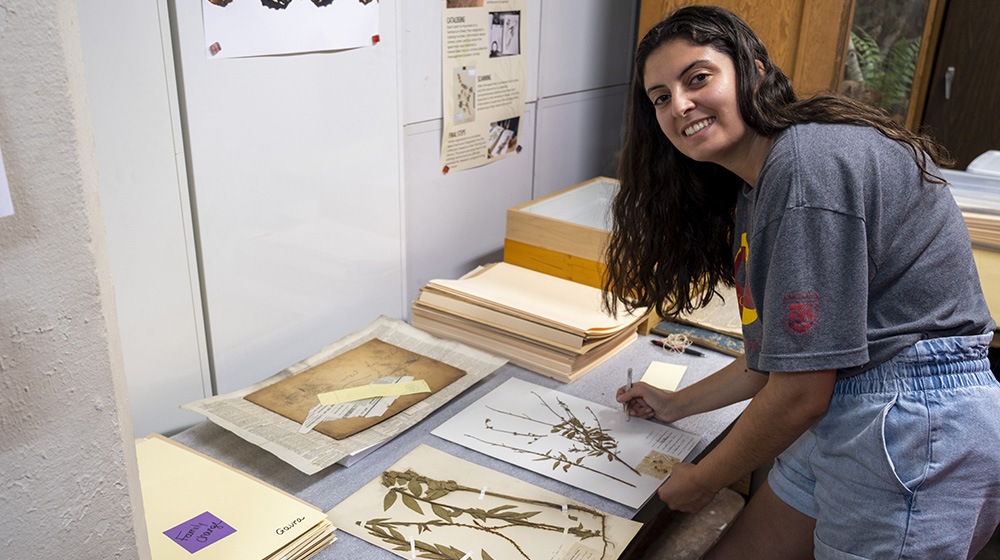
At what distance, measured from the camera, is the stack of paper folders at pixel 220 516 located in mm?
931

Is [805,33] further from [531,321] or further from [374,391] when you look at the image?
[374,391]

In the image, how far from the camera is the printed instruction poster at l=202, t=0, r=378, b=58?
1163 millimetres

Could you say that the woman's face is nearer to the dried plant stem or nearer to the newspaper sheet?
the dried plant stem

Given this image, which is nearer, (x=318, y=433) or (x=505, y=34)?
(x=318, y=433)

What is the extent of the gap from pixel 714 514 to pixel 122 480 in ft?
4.90

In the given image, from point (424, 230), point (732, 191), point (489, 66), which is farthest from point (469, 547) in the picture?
point (489, 66)

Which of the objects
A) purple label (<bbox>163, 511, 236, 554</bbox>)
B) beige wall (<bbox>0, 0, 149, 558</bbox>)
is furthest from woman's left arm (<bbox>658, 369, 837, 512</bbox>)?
beige wall (<bbox>0, 0, 149, 558</bbox>)

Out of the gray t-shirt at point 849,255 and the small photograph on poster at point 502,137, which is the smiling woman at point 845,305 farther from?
the small photograph on poster at point 502,137

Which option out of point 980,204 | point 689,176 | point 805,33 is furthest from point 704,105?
point 805,33

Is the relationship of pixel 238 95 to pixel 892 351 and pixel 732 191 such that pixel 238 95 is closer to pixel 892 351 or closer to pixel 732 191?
pixel 732 191

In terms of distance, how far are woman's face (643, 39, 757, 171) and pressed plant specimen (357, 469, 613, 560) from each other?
54 centimetres

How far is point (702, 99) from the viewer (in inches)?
40.1

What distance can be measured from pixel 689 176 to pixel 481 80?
0.76m

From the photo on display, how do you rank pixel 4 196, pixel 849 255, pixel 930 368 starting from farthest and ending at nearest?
pixel 930 368 → pixel 849 255 → pixel 4 196
